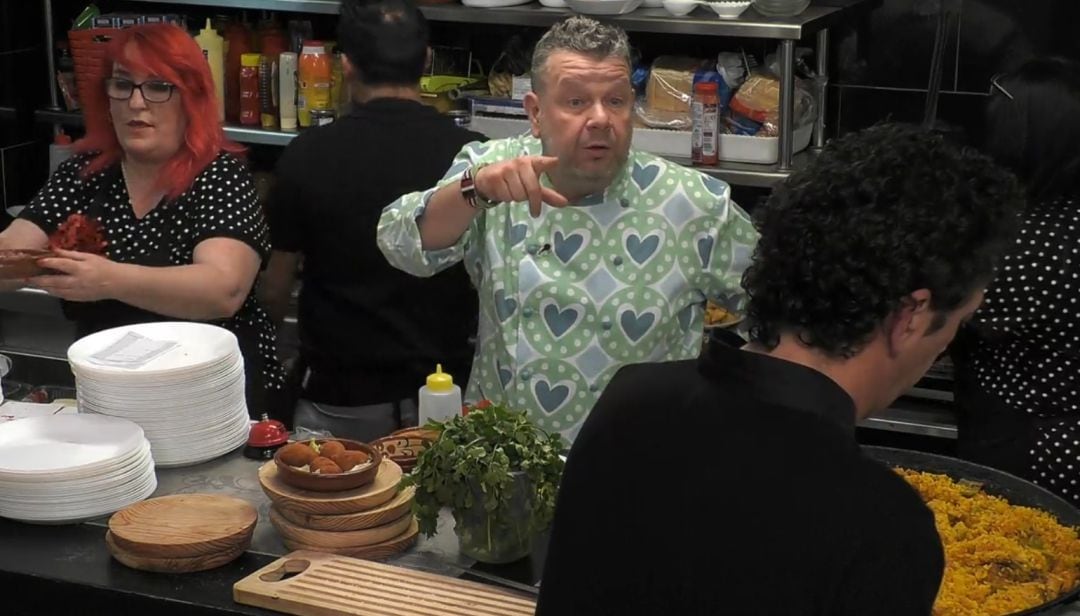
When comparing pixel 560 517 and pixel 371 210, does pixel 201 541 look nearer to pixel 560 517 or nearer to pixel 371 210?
pixel 560 517

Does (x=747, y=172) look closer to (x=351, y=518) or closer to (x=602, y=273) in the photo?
(x=602, y=273)

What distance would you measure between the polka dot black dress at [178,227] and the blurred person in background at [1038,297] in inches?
61.7

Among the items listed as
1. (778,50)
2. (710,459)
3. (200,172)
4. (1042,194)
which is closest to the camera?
(710,459)

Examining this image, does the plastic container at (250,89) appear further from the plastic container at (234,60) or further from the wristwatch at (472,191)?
the wristwatch at (472,191)

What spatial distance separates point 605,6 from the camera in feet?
13.1

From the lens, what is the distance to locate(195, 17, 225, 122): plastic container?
179 inches

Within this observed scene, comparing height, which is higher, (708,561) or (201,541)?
(708,561)

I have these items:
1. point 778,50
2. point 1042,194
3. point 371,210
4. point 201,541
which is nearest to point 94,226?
point 371,210

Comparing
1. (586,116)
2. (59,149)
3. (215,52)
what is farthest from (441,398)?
(59,149)

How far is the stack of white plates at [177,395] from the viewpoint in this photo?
2717 millimetres

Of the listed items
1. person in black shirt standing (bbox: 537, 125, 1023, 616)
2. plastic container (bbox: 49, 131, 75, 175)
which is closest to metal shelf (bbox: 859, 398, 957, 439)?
person in black shirt standing (bbox: 537, 125, 1023, 616)

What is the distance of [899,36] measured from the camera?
14.1 ft

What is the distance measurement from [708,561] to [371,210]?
6.65ft

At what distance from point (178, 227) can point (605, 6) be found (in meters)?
1.30
